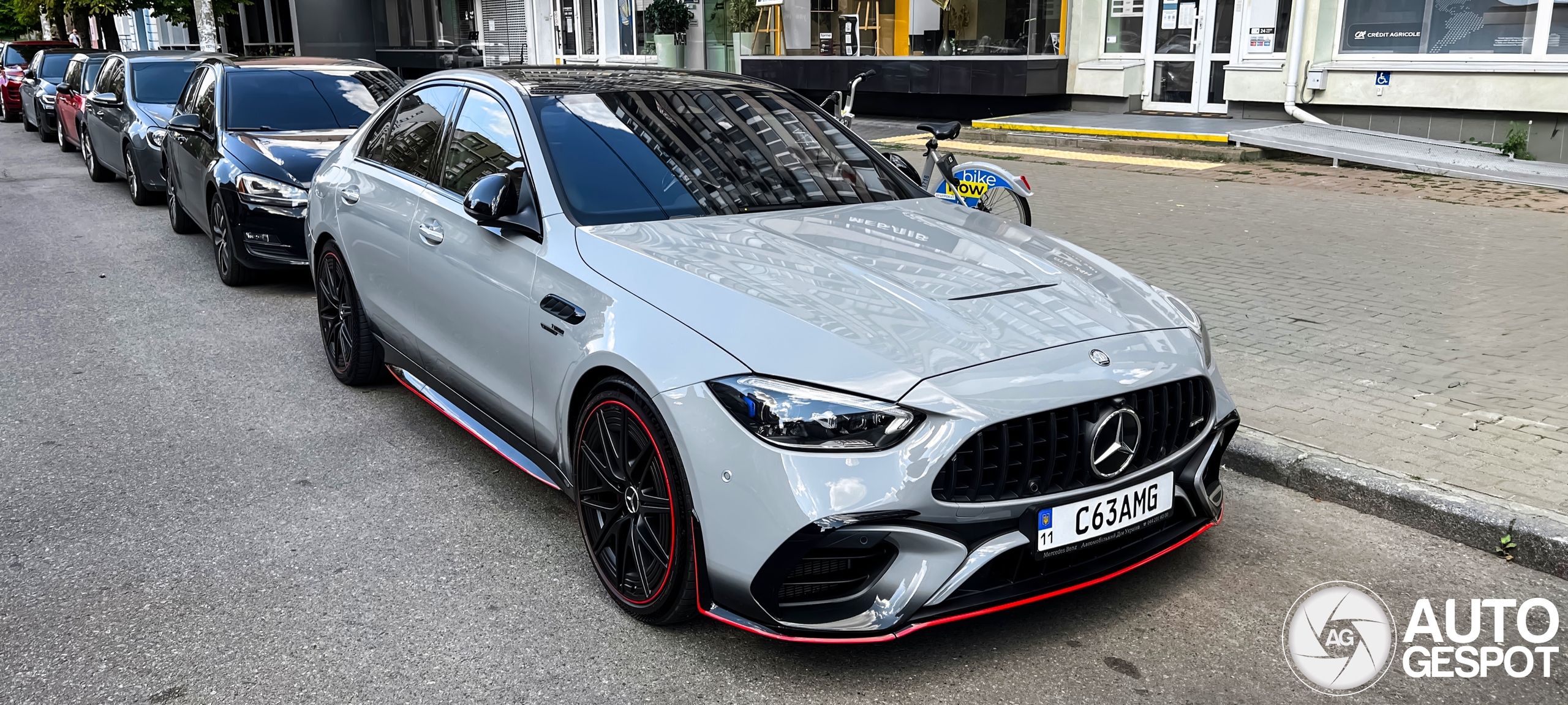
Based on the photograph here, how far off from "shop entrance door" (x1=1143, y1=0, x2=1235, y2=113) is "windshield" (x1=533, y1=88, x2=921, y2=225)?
13.0 m

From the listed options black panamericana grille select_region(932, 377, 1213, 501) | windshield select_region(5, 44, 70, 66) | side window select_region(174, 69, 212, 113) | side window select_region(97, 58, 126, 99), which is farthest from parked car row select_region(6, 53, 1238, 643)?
windshield select_region(5, 44, 70, 66)

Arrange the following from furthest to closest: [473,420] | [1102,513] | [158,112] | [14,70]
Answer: [14,70] < [158,112] < [473,420] < [1102,513]

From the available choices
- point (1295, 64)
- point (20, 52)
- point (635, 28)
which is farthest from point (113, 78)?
point (20, 52)

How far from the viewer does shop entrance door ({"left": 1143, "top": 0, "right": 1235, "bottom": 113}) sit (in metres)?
16.1

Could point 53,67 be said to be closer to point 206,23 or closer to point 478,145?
point 206,23

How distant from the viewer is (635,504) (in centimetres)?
340

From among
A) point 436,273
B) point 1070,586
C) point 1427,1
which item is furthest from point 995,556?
point 1427,1

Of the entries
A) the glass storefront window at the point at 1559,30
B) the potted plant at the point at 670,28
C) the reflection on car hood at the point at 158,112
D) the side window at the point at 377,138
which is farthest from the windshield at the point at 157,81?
the glass storefront window at the point at 1559,30

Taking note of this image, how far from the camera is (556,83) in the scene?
454 centimetres

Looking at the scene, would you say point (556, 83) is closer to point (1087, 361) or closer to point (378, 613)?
point (378, 613)

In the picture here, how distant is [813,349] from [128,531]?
275 cm

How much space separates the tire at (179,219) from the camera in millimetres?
10281

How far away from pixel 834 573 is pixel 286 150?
21.8 ft

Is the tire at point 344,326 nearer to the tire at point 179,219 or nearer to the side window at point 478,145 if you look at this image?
the side window at point 478,145
